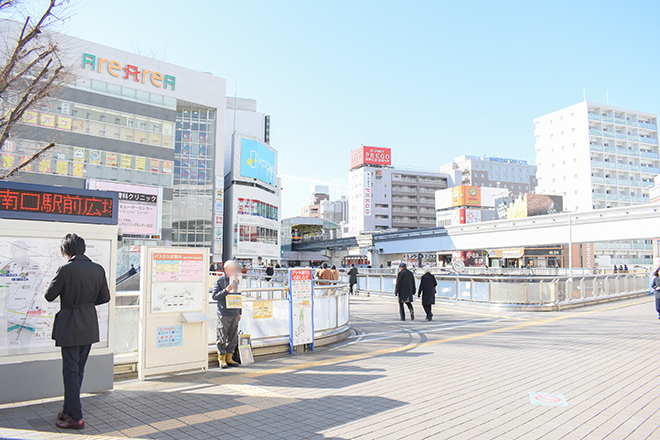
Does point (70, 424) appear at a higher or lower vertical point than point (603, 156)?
lower

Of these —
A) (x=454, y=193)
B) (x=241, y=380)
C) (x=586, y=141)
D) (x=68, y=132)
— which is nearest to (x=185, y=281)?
(x=241, y=380)

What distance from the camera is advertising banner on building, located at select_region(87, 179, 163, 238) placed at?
3644cm

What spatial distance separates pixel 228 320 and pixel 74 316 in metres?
3.04

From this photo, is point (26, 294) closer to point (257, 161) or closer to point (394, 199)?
point (257, 161)

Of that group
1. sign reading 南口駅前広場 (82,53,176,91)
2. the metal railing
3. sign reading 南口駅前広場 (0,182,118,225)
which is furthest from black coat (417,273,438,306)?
sign reading 南口駅前広場 (82,53,176,91)

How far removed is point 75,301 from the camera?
435cm

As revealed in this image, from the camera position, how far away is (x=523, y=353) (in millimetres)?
8234

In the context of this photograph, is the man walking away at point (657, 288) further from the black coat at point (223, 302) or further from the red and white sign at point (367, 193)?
the red and white sign at point (367, 193)

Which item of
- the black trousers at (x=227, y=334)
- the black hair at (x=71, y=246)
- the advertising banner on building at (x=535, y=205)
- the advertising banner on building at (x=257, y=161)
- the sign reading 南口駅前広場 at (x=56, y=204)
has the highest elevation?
the advertising banner on building at (x=257, y=161)

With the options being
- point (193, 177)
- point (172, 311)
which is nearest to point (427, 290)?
point (172, 311)

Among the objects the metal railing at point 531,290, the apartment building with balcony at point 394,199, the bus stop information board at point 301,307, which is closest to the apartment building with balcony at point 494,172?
the apartment building with balcony at point 394,199

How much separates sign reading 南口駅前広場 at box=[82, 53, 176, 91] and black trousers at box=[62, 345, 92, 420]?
1610 inches

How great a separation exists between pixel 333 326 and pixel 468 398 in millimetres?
4479

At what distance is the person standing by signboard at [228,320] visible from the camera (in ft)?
23.2
